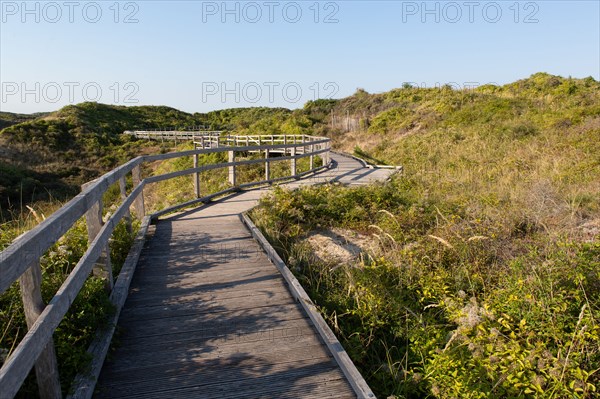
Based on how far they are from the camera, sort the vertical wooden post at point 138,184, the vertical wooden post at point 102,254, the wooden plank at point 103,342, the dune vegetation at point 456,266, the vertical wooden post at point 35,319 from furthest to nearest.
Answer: the vertical wooden post at point 138,184 → the vertical wooden post at point 102,254 → the dune vegetation at point 456,266 → the wooden plank at point 103,342 → the vertical wooden post at point 35,319

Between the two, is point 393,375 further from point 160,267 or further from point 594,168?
point 594,168

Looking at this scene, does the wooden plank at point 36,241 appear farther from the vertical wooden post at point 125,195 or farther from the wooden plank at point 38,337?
the vertical wooden post at point 125,195

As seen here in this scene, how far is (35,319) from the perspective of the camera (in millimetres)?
2213

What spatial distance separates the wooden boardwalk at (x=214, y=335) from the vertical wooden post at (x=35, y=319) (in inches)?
18.3

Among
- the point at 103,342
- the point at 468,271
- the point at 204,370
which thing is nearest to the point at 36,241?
the point at 103,342

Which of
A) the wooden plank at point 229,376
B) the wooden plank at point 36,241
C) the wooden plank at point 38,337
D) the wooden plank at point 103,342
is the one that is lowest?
the wooden plank at point 229,376

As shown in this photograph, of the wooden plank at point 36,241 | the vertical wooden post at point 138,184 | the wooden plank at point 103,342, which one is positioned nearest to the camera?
the wooden plank at point 36,241

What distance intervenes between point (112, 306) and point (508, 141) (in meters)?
16.5

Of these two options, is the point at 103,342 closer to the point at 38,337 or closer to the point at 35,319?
the point at 35,319

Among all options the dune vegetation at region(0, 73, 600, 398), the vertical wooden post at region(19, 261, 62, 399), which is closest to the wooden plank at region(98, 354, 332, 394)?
the dune vegetation at region(0, 73, 600, 398)

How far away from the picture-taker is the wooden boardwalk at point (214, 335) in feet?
9.21

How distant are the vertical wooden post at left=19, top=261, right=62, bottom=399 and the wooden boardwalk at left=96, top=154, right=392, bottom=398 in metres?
0.46

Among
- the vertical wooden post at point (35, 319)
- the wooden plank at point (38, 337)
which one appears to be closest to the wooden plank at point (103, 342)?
the vertical wooden post at point (35, 319)

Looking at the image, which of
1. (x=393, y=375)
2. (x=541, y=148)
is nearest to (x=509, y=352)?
(x=393, y=375)
